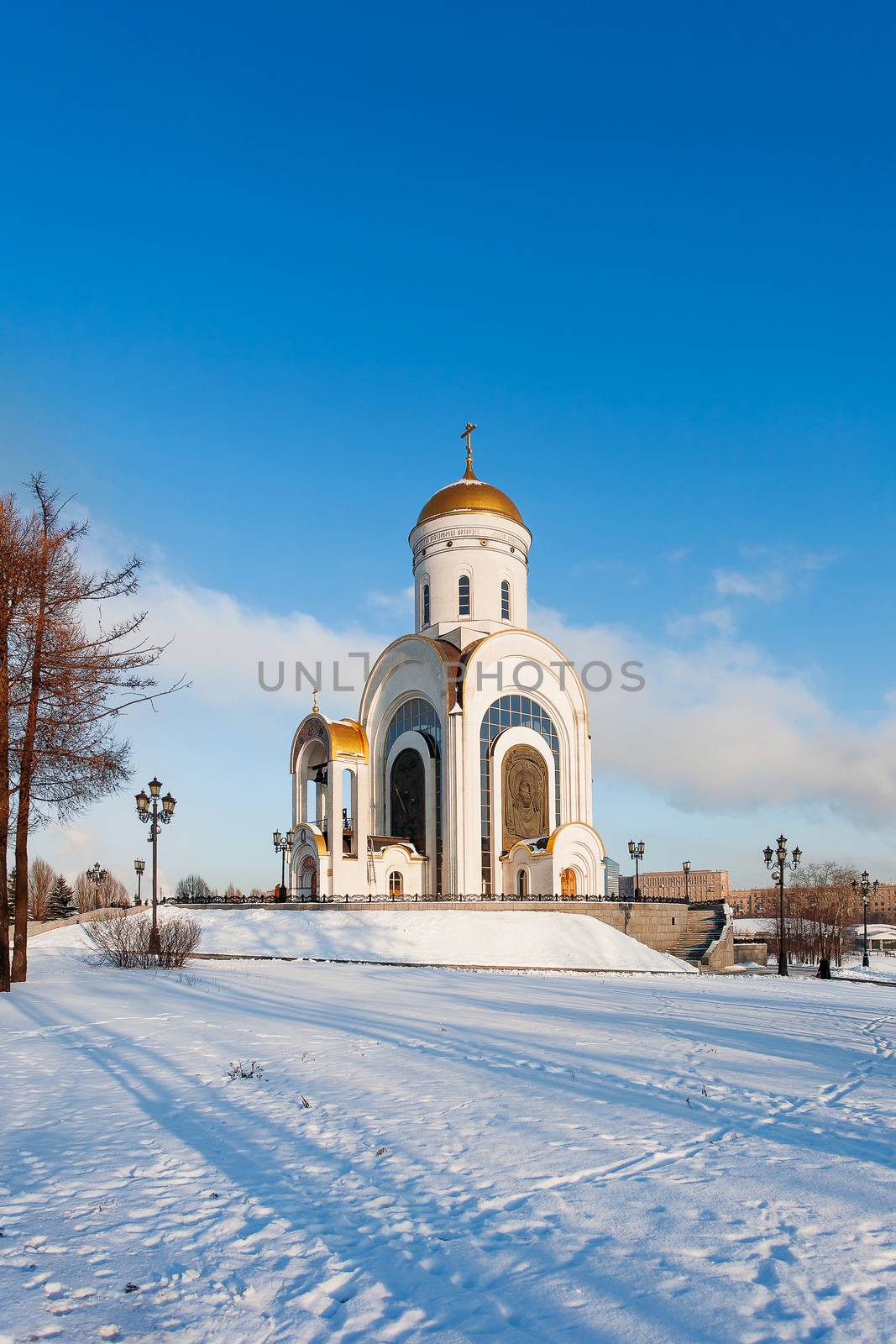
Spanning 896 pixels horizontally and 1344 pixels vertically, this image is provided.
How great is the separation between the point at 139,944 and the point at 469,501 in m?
25.1

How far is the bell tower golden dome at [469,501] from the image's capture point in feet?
130

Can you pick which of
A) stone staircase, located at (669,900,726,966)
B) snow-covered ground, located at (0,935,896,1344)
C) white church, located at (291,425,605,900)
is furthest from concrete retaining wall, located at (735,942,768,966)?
snow-covered ground, located at (0,935,896,1344)

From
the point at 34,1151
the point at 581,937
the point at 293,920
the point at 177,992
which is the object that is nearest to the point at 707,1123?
the point at 34,1151

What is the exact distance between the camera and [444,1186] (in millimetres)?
4992

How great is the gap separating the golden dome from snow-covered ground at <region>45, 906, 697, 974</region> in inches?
681

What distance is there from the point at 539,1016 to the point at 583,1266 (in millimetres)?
7613

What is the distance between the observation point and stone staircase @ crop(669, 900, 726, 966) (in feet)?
99.0

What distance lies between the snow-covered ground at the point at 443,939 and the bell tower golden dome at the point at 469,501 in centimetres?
1729

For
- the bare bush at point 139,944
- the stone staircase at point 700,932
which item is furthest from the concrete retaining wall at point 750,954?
the bare bush at point 139,944

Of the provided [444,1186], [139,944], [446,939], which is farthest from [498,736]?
[444,1186]

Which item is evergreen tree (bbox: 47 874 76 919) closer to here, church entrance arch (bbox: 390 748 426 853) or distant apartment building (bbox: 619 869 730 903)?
church entrance arch (bbox: 390 748 426 853)

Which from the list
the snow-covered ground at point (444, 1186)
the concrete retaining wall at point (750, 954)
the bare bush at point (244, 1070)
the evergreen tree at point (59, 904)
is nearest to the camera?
the snow-covered ground at point (444, 1186)

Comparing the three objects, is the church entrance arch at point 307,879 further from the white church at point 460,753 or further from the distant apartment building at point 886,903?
the distant apartment building at point 886,903

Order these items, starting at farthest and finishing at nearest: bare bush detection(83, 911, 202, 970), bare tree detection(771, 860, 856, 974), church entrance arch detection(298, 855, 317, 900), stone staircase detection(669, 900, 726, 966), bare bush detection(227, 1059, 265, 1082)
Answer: bare tree detection(771, 860, 856, 974), church entrance arch detection(298, 855, 317, 900), stone staircase detection(669, 900, 726, 966), bare bush detection(83, 911, 202, 970), bare bush detection(227, 1059, 265, 1082)
